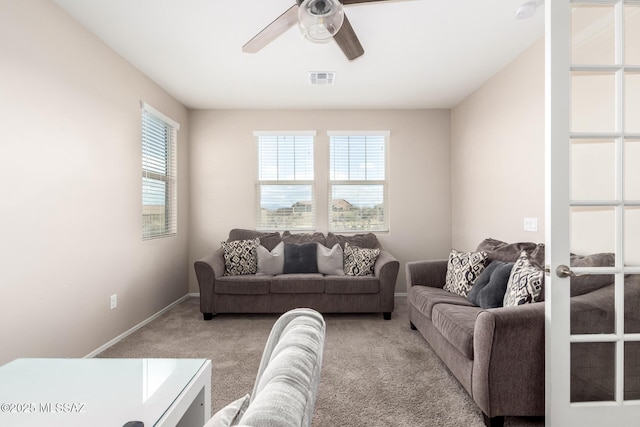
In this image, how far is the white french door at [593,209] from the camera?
61.0 inches

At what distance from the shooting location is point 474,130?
13.0 feet

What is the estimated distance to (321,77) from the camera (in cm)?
349

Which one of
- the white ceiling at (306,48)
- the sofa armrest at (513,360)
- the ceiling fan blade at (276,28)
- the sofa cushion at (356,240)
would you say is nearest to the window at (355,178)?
the sofa cushion at (356,240)

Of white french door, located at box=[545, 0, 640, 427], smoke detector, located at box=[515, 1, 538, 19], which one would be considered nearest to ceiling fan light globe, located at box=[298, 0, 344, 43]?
white french door, located at box=[545, 0, 640, 427]

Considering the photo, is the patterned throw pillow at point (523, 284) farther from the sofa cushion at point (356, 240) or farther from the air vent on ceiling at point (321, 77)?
the air vent on ceiling at point (321, 77)

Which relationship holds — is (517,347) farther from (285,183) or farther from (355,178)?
(285,183)

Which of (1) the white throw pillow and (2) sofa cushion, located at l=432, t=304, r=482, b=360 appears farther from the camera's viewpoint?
(2) sofa cushion, located at l=432, t=304, r=482, b=360

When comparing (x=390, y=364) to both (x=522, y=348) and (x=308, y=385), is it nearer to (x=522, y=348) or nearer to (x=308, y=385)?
(x=522, y=348)

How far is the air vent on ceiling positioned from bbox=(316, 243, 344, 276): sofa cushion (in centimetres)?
192

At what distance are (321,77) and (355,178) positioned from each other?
1.58m

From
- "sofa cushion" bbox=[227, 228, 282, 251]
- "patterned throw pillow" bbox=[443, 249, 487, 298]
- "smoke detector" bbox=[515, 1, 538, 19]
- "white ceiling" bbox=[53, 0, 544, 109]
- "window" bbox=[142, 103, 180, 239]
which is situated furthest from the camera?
"sofa cushion" bbox=[227, 228, 282, 251]

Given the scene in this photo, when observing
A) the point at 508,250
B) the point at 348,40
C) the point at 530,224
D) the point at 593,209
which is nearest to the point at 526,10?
the point at 348,40

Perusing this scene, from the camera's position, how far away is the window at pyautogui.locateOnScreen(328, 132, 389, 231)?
462 centimetres

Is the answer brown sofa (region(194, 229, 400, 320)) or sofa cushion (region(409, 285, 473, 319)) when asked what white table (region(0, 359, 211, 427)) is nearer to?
sofa cushion (region(409, 285, 473, 319))
